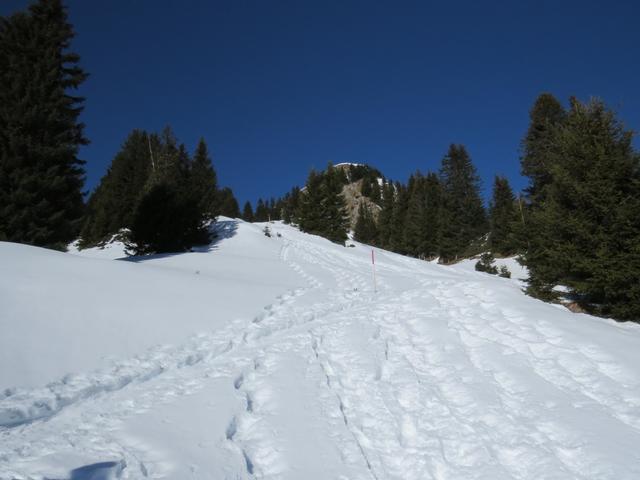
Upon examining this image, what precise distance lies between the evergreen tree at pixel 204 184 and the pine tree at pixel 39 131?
294 inches

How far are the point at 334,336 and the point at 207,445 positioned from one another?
360cm

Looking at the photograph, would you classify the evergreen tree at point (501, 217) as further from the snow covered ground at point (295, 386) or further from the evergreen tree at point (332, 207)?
the snow covered ground at point (295, 386)

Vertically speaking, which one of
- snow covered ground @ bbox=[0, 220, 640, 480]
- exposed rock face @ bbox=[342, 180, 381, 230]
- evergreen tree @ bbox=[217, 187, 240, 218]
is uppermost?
exposed rock face @ bbox=[342, 180, 381, 230]

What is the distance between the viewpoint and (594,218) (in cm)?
926

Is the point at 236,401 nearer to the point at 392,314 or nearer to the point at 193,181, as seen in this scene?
the point at 392,314

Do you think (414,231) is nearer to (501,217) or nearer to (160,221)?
(501,217)

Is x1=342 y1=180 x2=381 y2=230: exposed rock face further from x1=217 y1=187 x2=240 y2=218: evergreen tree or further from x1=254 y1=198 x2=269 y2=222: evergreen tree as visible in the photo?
x1=217 y1=187 x2=240 y2=218: evergreen tree

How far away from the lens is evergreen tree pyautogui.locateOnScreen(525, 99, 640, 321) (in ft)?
27.7

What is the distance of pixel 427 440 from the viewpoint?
3633mm

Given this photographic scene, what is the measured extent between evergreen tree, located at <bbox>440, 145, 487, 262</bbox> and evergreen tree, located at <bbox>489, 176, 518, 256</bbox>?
2919mm

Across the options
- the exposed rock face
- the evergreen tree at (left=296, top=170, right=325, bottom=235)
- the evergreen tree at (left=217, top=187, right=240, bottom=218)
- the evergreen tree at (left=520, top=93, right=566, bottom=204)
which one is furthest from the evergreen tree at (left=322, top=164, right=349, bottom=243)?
the exposed rock face

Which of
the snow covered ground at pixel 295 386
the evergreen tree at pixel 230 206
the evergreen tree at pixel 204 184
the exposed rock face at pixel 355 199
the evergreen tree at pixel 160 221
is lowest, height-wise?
the snow covered ground at pixel 295 386

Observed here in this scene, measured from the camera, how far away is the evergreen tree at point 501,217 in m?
30.2

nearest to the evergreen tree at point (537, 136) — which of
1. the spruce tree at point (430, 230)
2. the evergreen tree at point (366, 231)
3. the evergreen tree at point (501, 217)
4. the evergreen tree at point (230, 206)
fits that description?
the evergreen tree at point (501, 217)
